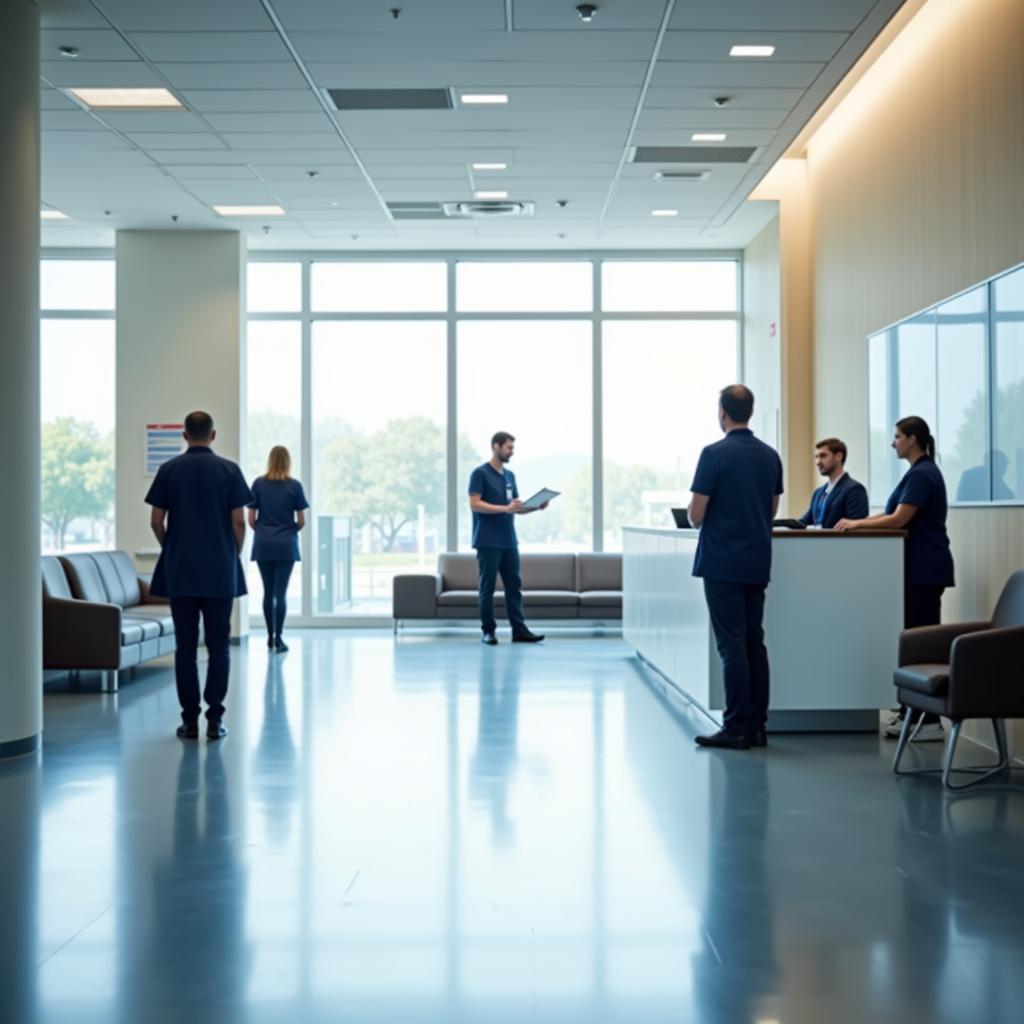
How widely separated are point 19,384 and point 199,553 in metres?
1.20

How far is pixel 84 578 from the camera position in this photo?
912cm

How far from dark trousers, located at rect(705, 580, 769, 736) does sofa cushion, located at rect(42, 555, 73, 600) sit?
465 centimetres

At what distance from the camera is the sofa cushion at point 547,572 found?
41.7ft

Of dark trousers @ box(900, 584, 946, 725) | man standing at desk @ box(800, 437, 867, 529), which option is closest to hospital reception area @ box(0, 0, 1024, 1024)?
dark trousers @ box(900, 584, 946, 725)

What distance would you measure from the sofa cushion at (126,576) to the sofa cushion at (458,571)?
335cm

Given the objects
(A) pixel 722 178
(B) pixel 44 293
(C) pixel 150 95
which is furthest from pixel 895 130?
(B) pixel 44 293

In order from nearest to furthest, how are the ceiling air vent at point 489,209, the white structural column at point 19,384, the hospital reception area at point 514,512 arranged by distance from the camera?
the hospital reception area at point 514,512
the white structural column at point 19,384
the ceiling air vent at point 489,209

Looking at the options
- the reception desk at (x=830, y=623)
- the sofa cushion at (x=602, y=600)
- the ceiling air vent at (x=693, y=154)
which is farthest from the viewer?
the sofa cushion at (x=602, y=600)

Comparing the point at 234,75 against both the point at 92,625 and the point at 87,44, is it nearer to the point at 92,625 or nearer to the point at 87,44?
the point at 87,44

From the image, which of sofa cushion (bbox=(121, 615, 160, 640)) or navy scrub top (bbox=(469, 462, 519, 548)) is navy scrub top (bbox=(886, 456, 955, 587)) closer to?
navy scrub top (bbox=(469, 462, 519, 548))

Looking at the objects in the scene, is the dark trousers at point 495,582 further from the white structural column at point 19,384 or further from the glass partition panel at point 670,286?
the white structural column at point 19,384

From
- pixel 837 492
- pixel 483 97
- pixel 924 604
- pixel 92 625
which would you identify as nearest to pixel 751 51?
pixel 483 97

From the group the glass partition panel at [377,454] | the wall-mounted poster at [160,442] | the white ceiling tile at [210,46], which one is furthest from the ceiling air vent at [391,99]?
the glass partition panel at [377,454]

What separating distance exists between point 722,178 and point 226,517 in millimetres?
5505
